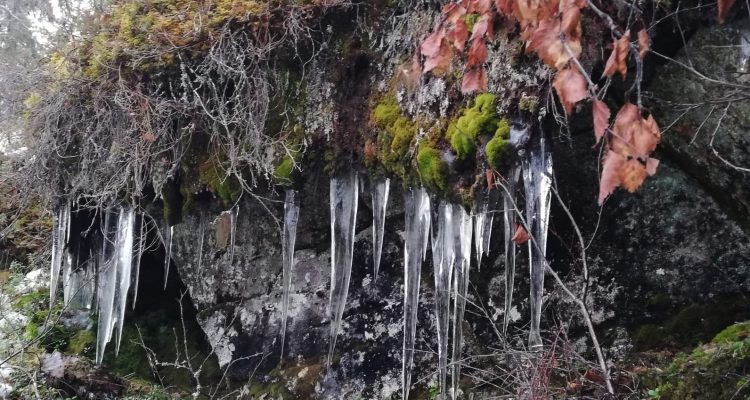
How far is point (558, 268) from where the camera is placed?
4.06m

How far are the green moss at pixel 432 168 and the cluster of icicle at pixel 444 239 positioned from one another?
0.50 feet

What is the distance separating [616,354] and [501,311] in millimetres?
749

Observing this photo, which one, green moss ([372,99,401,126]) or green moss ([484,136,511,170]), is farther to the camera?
green moss ([372,99,401,126])

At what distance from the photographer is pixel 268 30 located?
A: 394cm

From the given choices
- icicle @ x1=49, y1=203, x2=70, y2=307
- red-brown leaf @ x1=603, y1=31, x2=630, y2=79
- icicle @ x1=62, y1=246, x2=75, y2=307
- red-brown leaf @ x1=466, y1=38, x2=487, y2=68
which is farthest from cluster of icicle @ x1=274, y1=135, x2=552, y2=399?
icicle @ x1=62, y1=246, x2=75, y2=307

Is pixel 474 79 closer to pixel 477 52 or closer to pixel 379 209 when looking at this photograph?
pixel 477 52

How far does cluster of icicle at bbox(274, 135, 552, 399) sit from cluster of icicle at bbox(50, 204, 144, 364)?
4.18ft

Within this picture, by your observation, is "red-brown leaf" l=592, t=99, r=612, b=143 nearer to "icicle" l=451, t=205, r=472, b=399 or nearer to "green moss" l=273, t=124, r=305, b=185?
"icicle" l=451, t=205, r=472, b=399

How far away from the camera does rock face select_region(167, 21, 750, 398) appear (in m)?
3.20

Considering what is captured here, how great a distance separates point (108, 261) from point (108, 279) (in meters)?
0.14

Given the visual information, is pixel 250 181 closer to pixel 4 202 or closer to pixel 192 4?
pixel 192 4

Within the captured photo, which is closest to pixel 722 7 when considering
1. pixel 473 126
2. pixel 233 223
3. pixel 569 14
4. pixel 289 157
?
pixel 569 14

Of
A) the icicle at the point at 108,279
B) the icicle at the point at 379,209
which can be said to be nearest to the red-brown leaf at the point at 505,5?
the icicle at the point at 379,209

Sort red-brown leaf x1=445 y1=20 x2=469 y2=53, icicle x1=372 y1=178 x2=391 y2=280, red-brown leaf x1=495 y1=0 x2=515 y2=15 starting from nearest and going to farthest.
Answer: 1. red-brown leaf x1=495 y1=0 x2=515 y2=15
2. red-brown leaf x1=445 y1=20 x2=469 y2=53
3. icicle x1=372 y1=178 x2=391 y2=280
